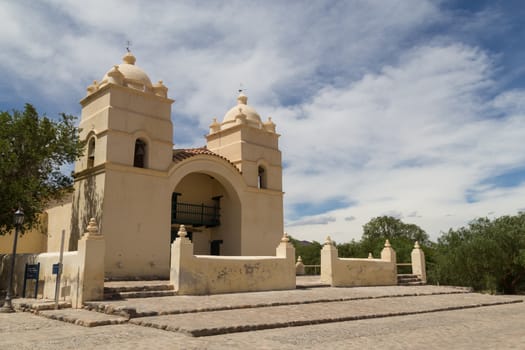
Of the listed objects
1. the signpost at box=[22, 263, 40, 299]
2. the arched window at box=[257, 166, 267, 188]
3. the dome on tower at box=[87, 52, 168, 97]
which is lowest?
the signpost at box=[22, 263, 40, 299]

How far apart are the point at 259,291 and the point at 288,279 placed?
4.50 feet

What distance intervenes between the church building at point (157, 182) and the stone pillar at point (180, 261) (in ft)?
11.7

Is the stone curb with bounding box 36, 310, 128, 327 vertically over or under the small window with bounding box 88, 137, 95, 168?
under

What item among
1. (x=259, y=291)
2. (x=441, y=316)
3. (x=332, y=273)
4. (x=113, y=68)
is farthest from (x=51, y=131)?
(x=441, y=316)

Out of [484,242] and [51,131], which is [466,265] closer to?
[484,242]

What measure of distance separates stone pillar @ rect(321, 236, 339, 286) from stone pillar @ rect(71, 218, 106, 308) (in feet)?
28.4

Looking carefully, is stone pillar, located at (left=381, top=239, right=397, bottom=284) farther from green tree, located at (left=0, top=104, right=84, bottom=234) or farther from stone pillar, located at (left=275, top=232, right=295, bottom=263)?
green tree, located at (left=0, top=104, right=84, bottom=234)

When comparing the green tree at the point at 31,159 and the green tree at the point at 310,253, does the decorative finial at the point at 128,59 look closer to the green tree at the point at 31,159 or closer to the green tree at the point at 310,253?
the green tree at the point at 31,159

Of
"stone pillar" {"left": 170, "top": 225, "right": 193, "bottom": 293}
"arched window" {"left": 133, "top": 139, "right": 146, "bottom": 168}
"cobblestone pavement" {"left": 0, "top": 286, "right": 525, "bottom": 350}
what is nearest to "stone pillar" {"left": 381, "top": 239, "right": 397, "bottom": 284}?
"cobblestone pavement" {"left": 0, "top": 286, "right": 525, "bottom": 350}

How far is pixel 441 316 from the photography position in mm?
11625

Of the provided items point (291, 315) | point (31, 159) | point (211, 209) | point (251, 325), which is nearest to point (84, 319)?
point (251, 325)

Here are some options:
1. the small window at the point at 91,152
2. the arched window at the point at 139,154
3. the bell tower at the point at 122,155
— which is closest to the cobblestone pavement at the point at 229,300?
the bell tower at the point at 122,155

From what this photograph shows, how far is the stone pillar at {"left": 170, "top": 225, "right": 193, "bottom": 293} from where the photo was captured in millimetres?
13492

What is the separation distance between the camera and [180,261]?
13.6 metres
